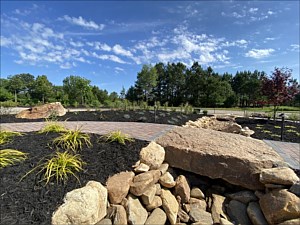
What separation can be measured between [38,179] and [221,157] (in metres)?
2.62

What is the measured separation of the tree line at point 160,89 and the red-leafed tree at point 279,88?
14237 mm

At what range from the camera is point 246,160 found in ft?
9.95

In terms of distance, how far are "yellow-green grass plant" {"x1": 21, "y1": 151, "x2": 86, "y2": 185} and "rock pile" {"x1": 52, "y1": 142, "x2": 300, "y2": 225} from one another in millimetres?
371

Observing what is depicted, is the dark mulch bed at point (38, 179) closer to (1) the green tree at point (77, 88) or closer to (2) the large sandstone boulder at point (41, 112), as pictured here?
(2) the large sandstone boulder at point (41, 112)

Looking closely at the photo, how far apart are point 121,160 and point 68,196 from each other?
1067mm

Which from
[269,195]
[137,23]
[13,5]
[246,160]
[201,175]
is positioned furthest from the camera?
[137,23]

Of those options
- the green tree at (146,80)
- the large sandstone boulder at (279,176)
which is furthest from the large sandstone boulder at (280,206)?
the green tree at (146,80)

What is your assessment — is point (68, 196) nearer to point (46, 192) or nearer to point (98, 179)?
point (46, 192)

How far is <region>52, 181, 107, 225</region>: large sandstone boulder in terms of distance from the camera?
1970 mm

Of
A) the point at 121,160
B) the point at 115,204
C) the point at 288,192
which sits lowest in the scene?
the point at 115,204

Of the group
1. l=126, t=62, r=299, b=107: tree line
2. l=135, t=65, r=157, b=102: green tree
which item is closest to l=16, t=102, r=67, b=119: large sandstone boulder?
l=126, t=62, r=299, b=107: tree line

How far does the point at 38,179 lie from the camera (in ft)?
7.79

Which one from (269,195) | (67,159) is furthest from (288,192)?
(67,159)

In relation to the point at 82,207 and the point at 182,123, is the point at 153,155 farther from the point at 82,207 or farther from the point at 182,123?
the point at 182,123
